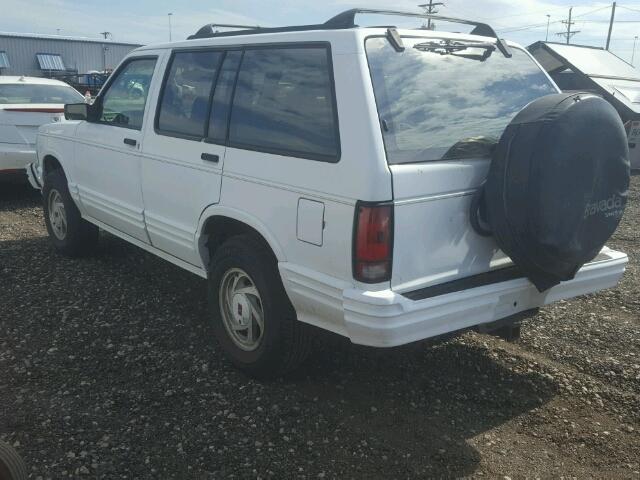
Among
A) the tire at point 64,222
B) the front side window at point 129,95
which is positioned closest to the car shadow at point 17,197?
the tire at point 64,222

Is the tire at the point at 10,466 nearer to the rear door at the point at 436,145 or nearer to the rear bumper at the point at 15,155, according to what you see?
the rear door at the point at 436,145

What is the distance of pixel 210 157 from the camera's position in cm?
380

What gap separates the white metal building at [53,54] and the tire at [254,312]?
4266cm

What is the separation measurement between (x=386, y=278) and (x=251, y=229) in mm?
1013

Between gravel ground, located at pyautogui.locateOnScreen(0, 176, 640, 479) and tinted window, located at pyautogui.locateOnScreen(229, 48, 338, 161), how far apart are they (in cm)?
142

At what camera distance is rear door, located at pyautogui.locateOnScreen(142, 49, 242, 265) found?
3.83 m

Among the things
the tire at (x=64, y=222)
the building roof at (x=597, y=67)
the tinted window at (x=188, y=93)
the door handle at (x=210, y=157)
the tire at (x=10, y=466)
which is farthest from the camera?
the building roof at (x=597, y=67)

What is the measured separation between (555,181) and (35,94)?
8.16 metres

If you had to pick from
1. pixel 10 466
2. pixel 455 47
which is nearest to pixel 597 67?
pixel 455 47

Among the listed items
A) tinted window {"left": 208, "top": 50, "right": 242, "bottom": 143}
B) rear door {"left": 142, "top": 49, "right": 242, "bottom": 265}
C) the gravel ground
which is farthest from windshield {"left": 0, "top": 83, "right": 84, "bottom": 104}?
tinted window {"left": 208, "top": 50, "right": 242, "bottom": 143}

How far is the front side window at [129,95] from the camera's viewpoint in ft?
15.4

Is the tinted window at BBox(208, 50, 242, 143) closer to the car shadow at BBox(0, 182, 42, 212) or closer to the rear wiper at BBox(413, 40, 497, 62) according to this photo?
the rear wiper at BBox(413, 40, 497, 62)

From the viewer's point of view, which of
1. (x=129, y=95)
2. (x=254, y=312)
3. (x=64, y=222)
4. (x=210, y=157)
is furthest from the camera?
(x=64, y=222)

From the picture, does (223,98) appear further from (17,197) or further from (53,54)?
(53,54)
